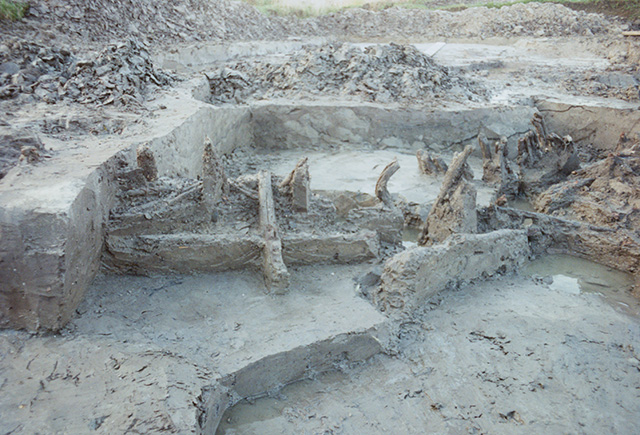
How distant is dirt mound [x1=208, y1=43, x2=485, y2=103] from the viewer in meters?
8.55

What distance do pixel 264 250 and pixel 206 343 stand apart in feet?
3.30

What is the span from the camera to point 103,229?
12.2ft

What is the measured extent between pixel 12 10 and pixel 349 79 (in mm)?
6447

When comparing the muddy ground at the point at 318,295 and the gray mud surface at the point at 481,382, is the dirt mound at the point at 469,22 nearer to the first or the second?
the muddy ground at the point at 318,295

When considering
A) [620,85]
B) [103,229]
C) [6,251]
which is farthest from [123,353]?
[620,85]

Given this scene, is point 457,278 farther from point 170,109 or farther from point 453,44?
point 453,44

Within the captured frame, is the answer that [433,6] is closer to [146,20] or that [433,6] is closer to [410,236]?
[146,20]

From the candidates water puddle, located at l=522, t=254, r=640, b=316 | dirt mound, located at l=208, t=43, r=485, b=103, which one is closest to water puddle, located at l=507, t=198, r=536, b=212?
water puddle, located at l=522, t=254, r=640, b=316

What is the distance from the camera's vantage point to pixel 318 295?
12.7 ft

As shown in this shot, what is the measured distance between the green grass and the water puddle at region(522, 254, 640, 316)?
9740 millimetres

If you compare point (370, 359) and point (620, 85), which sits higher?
point (620, 85)

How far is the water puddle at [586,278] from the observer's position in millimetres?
4457

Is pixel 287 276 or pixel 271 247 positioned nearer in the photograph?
pixel 287 276

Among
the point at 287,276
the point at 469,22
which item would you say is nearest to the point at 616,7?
the point at 469,22
